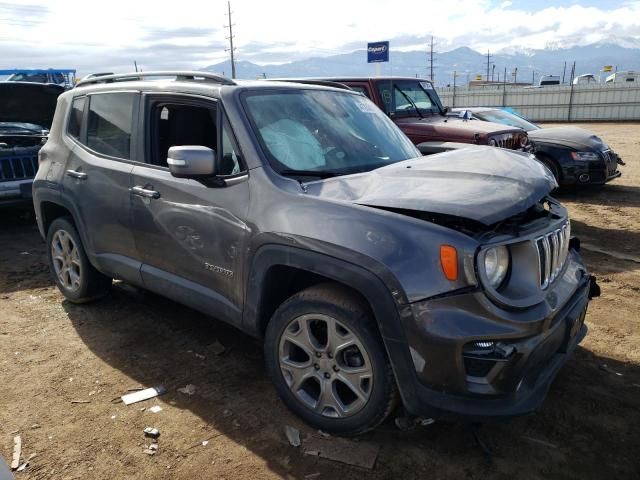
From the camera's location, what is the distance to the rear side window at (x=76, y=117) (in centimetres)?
429

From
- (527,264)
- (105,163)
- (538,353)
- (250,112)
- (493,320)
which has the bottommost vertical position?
(538,353)

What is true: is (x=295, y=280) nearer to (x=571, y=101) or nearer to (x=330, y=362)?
(x=330, y=362)

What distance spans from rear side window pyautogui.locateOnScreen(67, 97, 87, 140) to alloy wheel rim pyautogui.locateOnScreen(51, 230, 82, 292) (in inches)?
33.4

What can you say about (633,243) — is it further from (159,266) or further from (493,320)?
(159,266)

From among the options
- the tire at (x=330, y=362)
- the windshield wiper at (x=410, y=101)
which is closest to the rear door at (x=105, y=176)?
the tire at (x=330, y=362)

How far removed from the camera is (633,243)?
648 cm

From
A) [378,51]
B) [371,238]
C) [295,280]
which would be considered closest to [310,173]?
[295,280]

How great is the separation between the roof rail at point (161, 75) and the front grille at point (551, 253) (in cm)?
208

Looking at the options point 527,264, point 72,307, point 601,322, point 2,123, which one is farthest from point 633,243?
point 2,123

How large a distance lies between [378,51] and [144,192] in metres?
26.6

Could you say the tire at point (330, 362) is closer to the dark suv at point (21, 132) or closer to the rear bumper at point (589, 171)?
the dark suv at point (21, 132)

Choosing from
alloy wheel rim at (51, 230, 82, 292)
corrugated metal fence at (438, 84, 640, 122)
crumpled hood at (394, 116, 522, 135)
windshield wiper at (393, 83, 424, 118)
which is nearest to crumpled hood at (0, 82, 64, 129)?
alloy wheel rim at (51, 230, 82, 292)

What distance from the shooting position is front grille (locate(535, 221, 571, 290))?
2545 millimetres

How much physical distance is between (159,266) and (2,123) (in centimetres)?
637
